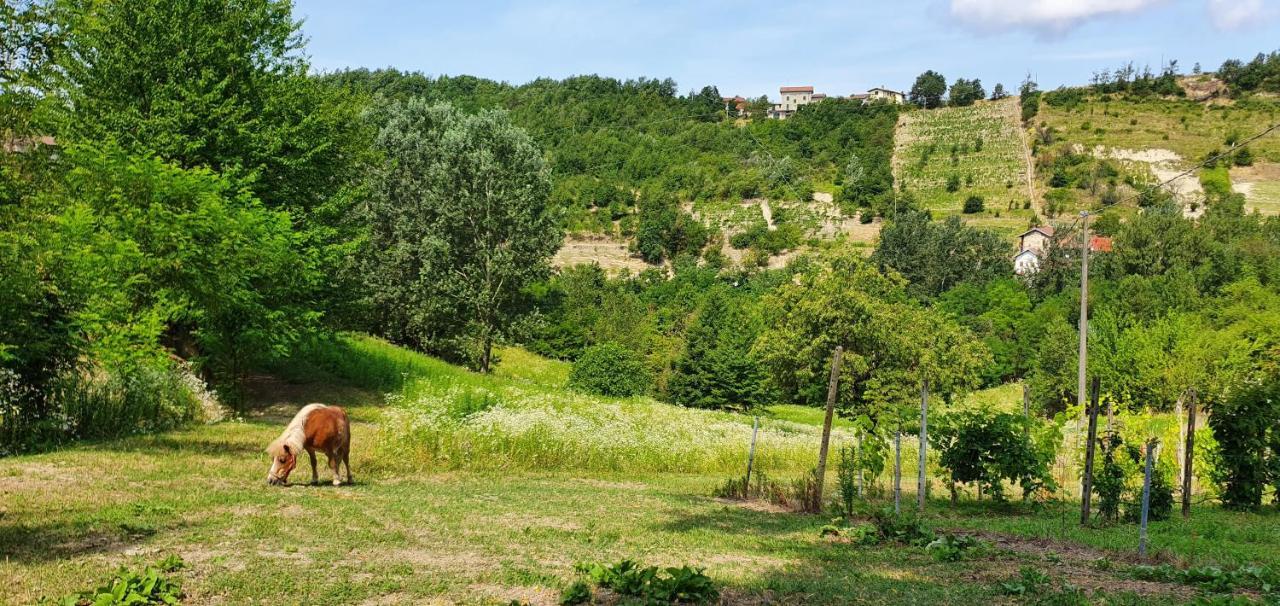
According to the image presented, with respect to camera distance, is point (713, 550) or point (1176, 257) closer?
point (713, 550)

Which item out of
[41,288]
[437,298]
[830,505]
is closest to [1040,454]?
[830,505]

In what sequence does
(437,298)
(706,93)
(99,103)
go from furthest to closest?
(706,93) → (437,298) → (99,103)


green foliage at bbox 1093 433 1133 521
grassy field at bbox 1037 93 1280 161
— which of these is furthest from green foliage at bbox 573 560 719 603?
grassy field at bbox 1037 93 1280 161

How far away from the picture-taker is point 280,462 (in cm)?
1223

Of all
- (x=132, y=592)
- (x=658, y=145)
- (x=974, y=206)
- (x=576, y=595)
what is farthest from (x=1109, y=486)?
(x=658, y=145)

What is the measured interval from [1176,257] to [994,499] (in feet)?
248

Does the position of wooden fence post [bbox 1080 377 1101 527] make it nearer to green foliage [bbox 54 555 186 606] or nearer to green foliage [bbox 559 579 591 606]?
green foliage [bbox 559 579 591 606]

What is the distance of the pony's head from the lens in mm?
12117

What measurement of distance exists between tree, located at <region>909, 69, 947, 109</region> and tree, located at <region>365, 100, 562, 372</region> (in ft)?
536

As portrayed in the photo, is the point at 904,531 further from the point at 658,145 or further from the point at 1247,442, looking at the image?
the point at 658,145

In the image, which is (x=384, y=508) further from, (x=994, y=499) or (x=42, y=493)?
(x=994, y=499)

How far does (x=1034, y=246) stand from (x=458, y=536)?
103 m

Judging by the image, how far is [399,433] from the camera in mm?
16328

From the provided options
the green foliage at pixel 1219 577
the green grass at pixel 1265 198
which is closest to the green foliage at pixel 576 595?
the green foliage at pixel 1219 577
